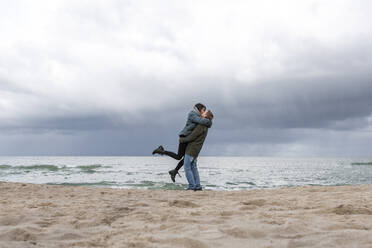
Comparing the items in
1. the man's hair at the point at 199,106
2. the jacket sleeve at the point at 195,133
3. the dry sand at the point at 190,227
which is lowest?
the dry sand at the point at 190,227

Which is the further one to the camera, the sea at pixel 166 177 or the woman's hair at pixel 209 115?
the sea at pixel 166 177

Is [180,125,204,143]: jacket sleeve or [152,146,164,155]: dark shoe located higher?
[180,125,204,143]: jacket sleeve

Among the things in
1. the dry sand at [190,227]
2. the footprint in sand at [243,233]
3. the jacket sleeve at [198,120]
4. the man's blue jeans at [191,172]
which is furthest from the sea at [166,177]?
the footprint in sand at [243,233]

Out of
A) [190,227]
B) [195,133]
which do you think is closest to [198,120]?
[195,133]

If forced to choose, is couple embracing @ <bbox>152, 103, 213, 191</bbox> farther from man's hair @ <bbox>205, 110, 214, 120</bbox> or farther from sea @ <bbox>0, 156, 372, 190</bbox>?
sea @ <bbox>0, 156, 372, 190</bbox>

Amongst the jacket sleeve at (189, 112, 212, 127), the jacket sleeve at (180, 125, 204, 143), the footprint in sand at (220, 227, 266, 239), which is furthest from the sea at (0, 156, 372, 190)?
the footprint in sand at (220, 227, 266, 239)

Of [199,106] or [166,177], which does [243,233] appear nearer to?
[199,106]

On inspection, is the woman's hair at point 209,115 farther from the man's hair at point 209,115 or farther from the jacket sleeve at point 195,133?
the jacket sleeve at point 195,133

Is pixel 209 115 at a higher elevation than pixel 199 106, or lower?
lower

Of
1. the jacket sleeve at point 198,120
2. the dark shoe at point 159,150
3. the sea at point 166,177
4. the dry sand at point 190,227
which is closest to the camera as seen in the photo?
the dry sand at point 190,227

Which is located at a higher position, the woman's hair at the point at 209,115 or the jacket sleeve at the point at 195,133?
the woman's hair at the point at 209,115

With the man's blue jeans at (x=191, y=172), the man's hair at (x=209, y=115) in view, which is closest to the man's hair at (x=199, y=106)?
the man's hair at (x=209, y=115)

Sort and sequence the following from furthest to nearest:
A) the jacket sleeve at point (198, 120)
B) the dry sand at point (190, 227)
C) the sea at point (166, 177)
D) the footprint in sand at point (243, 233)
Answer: the sea at point (166, 177) < the jacket sleeve at point (198, 120) < the footprint in sand at point (243, 233) < the dry sand at point (190, 227)

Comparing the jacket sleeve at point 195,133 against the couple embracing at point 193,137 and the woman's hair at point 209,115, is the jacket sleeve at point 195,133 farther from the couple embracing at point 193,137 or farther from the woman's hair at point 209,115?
the woman's hair at point 209,115
